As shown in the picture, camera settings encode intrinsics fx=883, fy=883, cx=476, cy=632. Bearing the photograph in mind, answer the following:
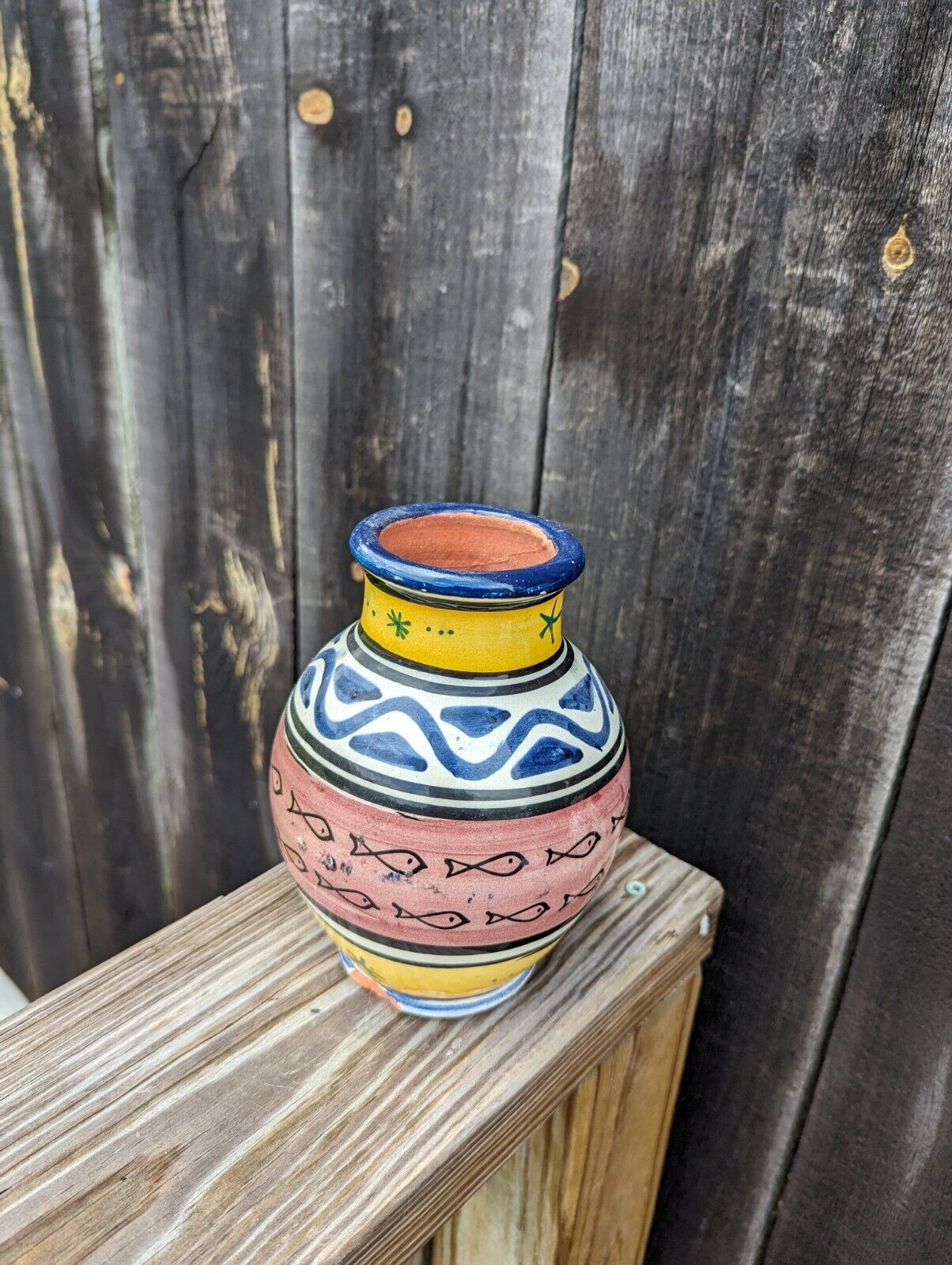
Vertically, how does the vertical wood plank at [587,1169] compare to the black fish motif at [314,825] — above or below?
below

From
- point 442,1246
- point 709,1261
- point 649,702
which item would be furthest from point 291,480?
point 709,1261

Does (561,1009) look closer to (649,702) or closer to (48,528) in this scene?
(649,702)

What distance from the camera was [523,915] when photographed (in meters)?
0.48

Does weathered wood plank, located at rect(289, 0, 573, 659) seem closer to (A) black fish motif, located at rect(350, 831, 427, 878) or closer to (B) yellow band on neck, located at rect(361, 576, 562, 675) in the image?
(B) yellow band on neck, located at rect(361, 576, 562, 675)

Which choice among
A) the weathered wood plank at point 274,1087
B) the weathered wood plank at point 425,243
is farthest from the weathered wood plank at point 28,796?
the weathered wood plank at point 274,1087

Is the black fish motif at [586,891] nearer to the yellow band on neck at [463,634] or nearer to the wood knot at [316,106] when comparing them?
the yellow band on neck at [463,634]

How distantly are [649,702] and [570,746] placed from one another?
0.71ft

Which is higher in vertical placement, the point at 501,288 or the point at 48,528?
the point at 501,288

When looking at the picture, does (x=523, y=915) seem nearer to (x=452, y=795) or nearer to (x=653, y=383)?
(x=452, y=795)

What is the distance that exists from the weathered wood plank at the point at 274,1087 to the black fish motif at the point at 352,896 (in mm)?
107

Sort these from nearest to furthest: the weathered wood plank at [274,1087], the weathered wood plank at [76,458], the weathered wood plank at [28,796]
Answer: the weathered wood plank at [274,1087] → the weathered wood plank at [76,458] → the weathered wood plank at [28,796]

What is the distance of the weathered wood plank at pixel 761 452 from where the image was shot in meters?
0.49

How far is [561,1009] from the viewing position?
0.56 meters

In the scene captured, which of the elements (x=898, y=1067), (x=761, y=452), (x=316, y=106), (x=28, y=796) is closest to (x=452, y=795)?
(x=761, y=452)
